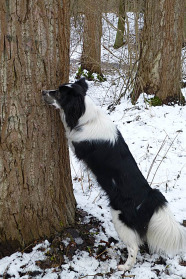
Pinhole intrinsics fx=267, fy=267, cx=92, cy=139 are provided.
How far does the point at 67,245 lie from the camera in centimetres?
266

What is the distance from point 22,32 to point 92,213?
2166 mm

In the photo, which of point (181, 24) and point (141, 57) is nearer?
point (181, 24)

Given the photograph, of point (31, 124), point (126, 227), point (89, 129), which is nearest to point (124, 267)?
point (126, 227)

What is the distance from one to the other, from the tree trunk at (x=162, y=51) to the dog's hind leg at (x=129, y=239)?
4461 millimetres

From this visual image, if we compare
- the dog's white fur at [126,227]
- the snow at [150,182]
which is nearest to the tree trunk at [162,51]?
the snow at [150,182]

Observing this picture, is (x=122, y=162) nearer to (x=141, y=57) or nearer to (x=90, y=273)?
(x=90, y=273)

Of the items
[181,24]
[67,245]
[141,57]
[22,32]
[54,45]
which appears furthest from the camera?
[141,57]

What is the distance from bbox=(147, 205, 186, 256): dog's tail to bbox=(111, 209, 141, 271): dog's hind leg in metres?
0.15

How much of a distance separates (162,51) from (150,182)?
137 inches

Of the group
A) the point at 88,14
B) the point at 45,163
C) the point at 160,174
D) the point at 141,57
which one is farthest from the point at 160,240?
the point at 88,14

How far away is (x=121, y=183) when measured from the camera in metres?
2.48

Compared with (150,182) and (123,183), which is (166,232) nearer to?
(123,183)

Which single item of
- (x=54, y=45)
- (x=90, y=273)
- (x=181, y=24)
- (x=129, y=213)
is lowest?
(x=90, y=273)

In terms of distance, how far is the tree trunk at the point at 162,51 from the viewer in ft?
19.7
